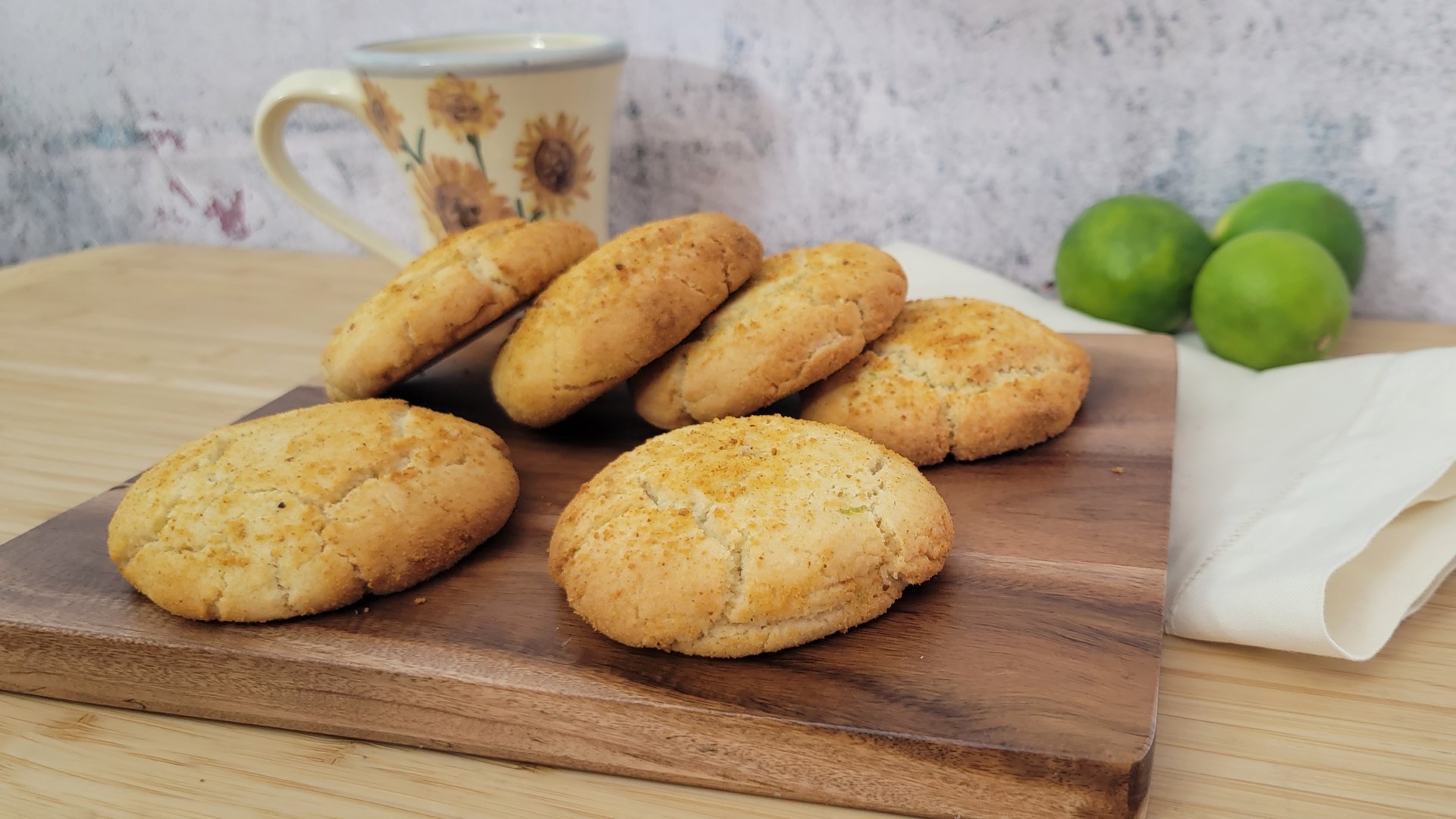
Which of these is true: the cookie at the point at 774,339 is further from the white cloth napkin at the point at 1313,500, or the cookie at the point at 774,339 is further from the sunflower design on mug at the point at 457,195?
the sunflower design on mug at the point at 457,195

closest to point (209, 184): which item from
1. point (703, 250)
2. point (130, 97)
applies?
point (130, 97)

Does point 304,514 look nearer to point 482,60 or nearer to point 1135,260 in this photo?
point 482,60

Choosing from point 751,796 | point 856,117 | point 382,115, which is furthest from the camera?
point 856,117

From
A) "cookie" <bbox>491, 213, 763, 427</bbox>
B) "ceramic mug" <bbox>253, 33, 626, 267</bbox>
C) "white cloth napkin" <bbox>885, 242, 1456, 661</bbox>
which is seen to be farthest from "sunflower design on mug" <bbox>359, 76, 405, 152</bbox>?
"white cloth napkin" <bbox>885, 242, 1456, 661</bbox>

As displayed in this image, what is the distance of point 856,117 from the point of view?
6.03 ft

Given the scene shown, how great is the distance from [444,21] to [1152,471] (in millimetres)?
1500

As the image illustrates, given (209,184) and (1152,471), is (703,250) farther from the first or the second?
(209,184)

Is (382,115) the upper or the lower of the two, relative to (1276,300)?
upper

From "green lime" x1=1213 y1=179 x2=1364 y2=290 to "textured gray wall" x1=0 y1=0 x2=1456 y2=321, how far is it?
0.38ft

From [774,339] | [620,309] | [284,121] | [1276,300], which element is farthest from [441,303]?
[1276,300]

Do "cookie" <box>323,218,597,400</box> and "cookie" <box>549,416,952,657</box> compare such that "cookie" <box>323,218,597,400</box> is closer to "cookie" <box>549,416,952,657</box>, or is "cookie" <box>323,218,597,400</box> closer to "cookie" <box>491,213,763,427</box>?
"cookie" <box>491,213,763,427</box>

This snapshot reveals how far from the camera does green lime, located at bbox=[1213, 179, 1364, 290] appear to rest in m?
1.48

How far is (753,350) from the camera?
1077mm

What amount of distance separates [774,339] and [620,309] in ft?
0.51
